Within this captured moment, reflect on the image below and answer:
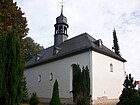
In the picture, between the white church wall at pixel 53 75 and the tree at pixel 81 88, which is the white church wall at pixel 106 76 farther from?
the tree at pixel 81 88

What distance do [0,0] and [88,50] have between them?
10.5 metres

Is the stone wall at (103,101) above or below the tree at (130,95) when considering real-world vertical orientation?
below

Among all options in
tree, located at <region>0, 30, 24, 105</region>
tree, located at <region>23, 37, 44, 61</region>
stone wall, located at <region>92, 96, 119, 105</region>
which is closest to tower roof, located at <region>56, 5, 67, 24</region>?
tree, located at <region>23, 37, 44, 61</region>

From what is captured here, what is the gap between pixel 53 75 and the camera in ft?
84.9

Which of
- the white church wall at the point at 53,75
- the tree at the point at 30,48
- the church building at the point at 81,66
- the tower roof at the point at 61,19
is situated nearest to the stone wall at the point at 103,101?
the church building at the point at 81,66

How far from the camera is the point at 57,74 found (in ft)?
82.5

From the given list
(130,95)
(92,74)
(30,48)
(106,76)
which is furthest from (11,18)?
(30,48)

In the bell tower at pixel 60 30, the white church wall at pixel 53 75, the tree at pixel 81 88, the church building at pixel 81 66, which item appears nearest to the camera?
the tree at pixel 81 88

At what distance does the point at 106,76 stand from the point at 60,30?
1089 cm

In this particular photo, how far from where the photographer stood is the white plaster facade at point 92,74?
21375 mm

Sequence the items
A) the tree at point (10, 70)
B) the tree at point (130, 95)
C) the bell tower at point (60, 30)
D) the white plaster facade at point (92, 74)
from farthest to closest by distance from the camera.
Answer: the bell tower at point (60, 30) < the white plaster facade at point (92, 74) < the tree at point (130, 95) < the tree at point (10, 70)

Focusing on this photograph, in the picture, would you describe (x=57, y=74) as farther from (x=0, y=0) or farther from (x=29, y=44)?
(x=29, y=44)

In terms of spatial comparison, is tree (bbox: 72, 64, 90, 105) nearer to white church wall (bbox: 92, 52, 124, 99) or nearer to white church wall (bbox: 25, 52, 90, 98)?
white church wall (bbox: 92, 52, 124, 99)

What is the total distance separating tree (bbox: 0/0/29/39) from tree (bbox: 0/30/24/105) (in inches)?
292
